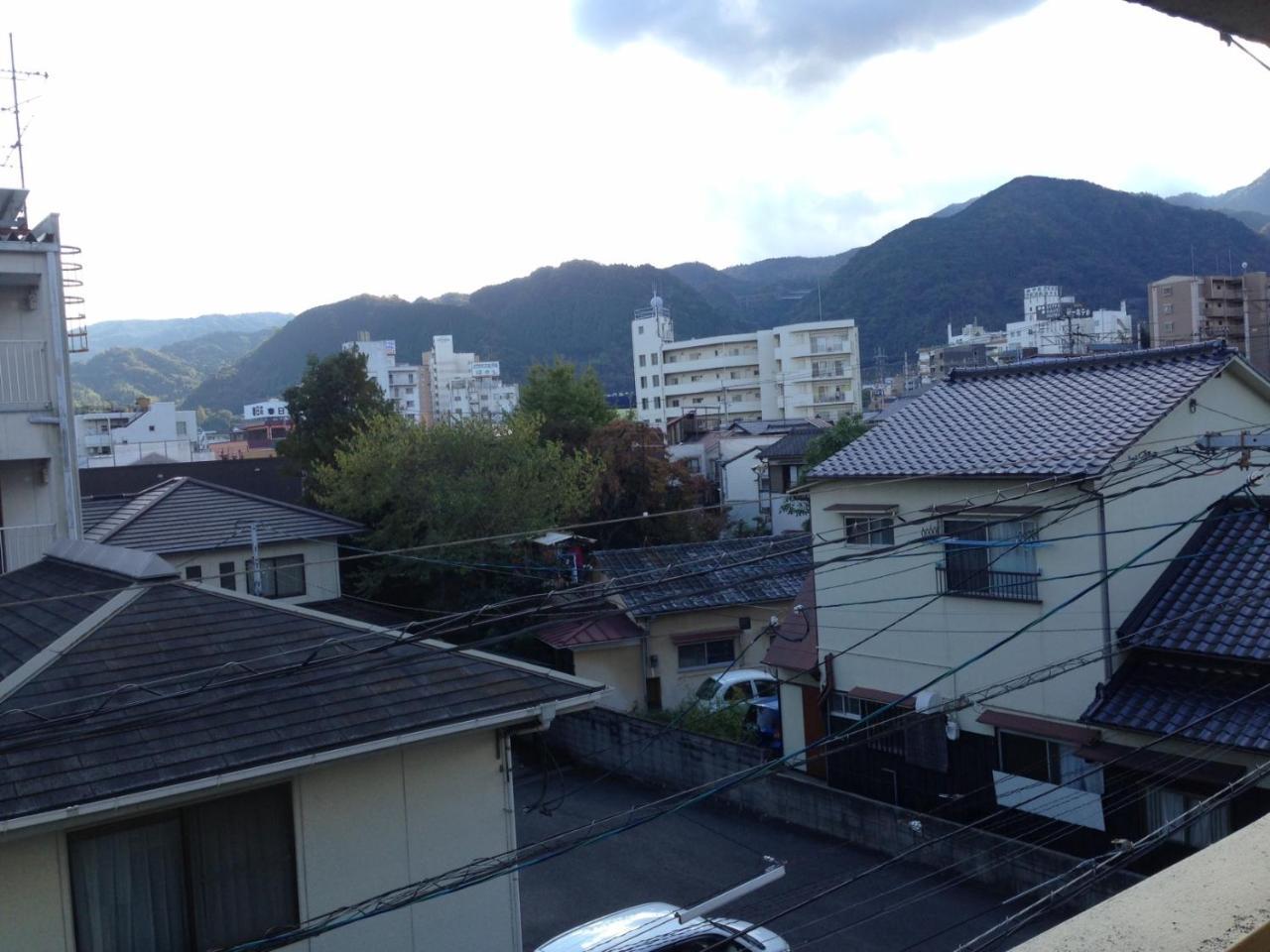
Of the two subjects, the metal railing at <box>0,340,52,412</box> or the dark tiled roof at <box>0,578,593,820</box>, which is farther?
the metal railing at <box>0,340,52,412</box>

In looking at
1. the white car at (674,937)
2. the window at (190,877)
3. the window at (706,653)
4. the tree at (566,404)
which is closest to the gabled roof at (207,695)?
the window at (190,877)

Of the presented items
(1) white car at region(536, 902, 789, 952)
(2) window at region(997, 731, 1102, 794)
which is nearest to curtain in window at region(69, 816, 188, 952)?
(1) white car at region(536, 902, 789, 952)

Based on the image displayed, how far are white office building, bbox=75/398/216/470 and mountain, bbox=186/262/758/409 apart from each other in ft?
133

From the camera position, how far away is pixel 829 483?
14008mm

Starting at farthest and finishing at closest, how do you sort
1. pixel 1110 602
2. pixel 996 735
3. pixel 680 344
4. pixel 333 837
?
pixel 680 344 → pixel 996 735 → pixel 1110 602 → pixel 333 837

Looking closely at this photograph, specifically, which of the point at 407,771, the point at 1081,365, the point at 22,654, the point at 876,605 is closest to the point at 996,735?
the point at 876,605

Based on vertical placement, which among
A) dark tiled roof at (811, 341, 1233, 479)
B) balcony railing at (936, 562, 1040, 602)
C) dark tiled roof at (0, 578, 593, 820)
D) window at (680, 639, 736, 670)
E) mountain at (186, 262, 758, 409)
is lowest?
window at (680, 639, 736, 670)

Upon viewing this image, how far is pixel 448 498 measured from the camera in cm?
1998

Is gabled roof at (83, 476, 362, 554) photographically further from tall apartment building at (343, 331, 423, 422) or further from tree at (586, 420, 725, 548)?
tall apartment building at (343, 331, 423, 422)

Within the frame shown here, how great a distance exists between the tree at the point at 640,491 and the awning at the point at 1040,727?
1644cm

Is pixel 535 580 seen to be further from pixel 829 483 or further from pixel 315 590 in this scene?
pixel 829 483

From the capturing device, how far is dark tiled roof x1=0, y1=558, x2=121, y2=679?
22.4 ft

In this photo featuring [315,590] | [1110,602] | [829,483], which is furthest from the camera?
[315,590]

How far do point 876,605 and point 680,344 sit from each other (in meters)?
54.3
